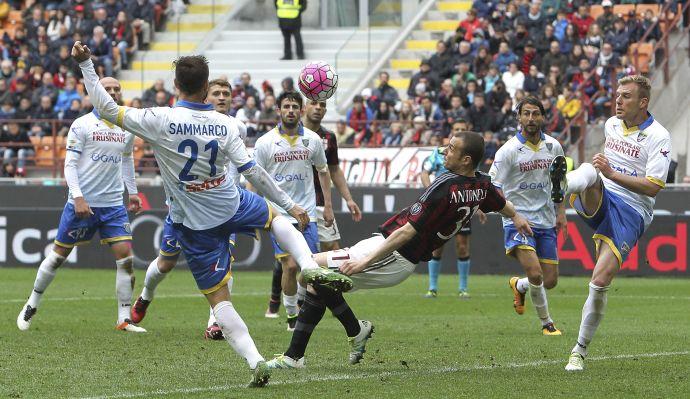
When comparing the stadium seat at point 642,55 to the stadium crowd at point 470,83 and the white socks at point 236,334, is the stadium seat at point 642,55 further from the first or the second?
the white socks at point 236,334

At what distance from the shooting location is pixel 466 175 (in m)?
10.2

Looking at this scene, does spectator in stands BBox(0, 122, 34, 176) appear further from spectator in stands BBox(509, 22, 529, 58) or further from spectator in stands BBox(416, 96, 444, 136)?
spectator in stands BBox(509, 22, 529, 58)

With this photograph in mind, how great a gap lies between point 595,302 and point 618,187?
1.03 metres

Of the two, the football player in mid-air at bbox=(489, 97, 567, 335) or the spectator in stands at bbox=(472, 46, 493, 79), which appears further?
the spectator in stands at bbox=(472, 46, 493, 79)

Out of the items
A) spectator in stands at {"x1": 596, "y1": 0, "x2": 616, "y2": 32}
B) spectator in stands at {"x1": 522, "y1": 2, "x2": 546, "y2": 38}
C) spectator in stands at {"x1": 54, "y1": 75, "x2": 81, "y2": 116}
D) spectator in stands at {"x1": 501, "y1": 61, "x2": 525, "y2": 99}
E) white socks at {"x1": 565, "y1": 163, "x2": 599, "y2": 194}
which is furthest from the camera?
spectator in stands at {"x1": 54, "y1": 75, "x2": 81, "y2": 116}

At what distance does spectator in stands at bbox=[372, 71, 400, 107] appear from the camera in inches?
1220

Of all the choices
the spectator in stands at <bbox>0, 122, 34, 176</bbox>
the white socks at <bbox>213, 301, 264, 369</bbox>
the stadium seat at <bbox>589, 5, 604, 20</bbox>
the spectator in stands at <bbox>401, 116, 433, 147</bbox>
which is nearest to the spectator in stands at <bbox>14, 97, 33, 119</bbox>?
the spectator in stands at <bbox>0, 122, 34, 176</bbox>

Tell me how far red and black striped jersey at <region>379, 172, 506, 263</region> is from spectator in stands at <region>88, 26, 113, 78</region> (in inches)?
1031

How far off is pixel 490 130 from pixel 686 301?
32.7 feet

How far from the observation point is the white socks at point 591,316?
10711 mm

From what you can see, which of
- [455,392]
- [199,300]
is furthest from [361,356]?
[199,300]

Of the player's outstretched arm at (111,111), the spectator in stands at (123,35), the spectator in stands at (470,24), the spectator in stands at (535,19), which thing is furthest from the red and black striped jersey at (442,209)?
the spectator in stands at (123,35)

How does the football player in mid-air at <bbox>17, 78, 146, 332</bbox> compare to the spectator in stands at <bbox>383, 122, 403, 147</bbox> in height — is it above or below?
above

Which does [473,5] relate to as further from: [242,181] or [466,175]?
[466,175]
